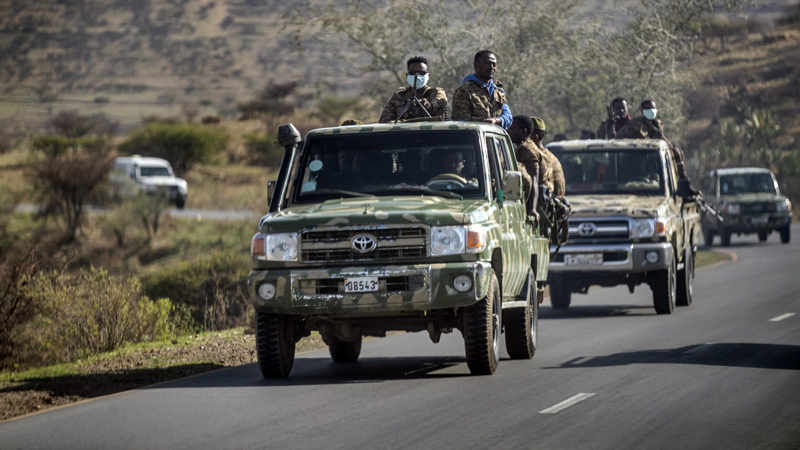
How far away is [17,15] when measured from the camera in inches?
5546

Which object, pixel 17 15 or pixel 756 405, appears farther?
pixel 17 15

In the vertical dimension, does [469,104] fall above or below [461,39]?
below

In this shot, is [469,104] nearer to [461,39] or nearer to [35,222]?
[461,39]

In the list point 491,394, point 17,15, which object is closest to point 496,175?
point 491,394

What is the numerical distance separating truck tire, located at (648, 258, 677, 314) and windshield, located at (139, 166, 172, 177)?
118 feet

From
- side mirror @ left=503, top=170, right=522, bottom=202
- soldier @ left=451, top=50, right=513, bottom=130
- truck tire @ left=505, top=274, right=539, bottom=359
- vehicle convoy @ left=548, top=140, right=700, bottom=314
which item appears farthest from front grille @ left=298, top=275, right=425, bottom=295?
vehicle convoy @ left=548, top=140, right=700, bottom=314

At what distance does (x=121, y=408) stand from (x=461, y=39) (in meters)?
23.8

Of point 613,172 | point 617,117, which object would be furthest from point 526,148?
point 617,117

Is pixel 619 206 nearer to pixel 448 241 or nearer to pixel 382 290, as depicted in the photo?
pixel 448 241

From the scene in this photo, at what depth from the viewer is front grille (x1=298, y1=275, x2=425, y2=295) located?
34.3 ft

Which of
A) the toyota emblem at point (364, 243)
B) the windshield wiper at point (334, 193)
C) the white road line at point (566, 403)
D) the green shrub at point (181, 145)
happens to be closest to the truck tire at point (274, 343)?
the toyota emblem at point (364, 243)

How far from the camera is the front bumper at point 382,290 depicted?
10.4 m

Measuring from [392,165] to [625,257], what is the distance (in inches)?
238

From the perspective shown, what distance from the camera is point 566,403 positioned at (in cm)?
965
